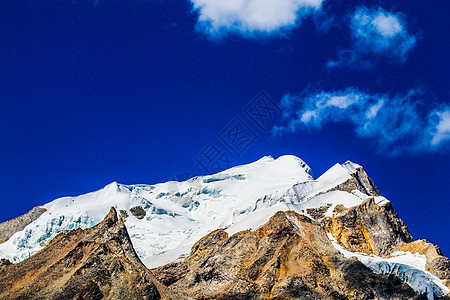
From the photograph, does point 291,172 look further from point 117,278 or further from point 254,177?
point 117,278

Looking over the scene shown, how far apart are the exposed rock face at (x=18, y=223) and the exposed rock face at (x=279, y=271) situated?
242 feet

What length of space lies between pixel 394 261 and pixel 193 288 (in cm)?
3255

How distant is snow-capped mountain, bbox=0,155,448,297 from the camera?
101 metres

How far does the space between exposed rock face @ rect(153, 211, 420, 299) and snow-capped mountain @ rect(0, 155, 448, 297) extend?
4590 millimetres

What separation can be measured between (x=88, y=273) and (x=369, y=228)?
55962 mm

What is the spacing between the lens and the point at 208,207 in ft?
509

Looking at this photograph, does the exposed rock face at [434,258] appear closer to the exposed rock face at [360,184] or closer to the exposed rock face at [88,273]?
the exposed rock face at [360,184]

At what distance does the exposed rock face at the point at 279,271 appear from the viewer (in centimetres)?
7244

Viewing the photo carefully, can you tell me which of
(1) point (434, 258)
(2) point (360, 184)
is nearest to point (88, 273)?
(1) point (434, 258)

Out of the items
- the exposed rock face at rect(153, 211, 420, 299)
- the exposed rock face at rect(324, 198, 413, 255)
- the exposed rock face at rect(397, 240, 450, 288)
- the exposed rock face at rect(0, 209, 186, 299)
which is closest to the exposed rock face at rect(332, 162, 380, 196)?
the exposed rock face at rect(324, 198, 413, 255)

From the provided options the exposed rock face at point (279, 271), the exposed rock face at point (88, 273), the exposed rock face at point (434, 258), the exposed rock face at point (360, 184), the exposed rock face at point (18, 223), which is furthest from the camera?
the exposed rock face at point (18, 223)

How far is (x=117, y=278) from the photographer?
193ft

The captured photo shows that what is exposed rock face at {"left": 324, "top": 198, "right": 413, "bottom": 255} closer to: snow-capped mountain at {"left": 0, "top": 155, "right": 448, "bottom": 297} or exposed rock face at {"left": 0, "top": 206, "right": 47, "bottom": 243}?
snow-capped mountain at {"left": 0, "top": 155, "right": 448, "bottom": 297}

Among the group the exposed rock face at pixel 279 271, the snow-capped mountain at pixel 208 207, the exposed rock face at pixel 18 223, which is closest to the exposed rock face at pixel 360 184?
the snow-capped mountain at pixel 208 207
